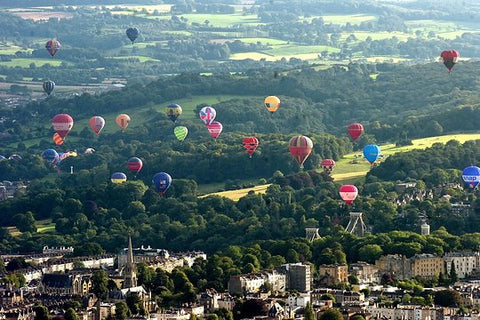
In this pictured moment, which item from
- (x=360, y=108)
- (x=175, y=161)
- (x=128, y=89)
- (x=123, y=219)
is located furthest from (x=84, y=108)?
(x=123, y=219)

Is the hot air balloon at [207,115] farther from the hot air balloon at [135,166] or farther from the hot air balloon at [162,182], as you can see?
the hot air balloon at [162,182]

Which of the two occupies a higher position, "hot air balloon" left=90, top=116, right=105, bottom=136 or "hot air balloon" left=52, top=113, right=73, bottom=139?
"hot air balloon" left=52, top=113, right=73, bottom=139

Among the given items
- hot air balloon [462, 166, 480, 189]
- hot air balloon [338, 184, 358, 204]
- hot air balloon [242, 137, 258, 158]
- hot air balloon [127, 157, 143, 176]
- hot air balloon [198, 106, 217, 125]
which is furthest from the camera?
hot air balloon [198, 106, 217, 125]

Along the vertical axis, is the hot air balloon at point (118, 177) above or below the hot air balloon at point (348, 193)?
below

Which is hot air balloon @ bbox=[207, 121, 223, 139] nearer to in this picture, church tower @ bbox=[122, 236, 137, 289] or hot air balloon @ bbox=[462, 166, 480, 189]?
hot air balloon @ bbox=[462, 166, 480, 189]

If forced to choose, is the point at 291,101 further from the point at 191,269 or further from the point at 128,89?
the point at 191,269

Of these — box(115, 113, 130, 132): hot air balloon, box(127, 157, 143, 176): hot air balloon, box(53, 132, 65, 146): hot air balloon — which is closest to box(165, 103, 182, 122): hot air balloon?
box(115, 113, 130, 132): hot air balloon

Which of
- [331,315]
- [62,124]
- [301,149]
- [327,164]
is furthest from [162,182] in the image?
[331,315]

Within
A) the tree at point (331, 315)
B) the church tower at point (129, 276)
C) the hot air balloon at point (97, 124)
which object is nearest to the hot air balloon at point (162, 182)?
the church tower at point (129, 276)
